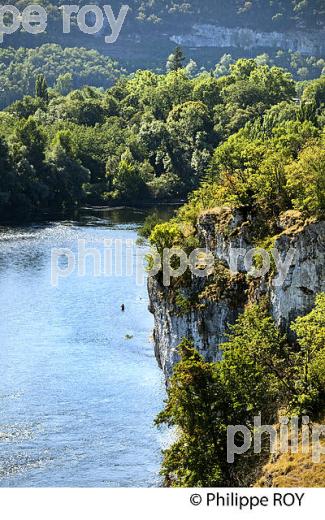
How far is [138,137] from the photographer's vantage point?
185 m

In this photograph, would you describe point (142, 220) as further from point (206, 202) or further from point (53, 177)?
point (206, 202)

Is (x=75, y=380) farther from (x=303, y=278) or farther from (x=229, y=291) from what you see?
(x=303, y=278)

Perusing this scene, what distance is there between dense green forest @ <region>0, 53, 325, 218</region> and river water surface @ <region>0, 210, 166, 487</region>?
3441 cm

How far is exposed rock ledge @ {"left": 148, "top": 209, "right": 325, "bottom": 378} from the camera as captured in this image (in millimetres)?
66000

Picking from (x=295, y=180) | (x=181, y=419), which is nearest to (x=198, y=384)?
(x=181, y=419)

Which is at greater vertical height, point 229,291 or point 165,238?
point 165,238

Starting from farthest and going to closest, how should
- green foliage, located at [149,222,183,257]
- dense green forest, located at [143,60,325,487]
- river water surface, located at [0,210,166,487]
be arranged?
green foliage, located at [149,222,183,257], river water surface, located at [0,210,166,487], dense green forest, located at [143,60,325,487]

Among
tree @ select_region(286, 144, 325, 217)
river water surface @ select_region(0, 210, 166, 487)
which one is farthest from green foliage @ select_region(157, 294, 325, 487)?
river water surface @ select_region(0, 210, 166, 487)

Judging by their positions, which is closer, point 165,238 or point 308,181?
point 308,181

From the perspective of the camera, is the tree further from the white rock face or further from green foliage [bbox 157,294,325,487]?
green foliage [bbox 157,294,325,487]

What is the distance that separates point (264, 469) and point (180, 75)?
14910cm

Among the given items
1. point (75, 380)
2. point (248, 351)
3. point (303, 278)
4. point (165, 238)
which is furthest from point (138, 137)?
point (248, 351)

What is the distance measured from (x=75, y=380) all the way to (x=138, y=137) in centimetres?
10598

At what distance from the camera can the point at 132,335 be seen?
93.9m
